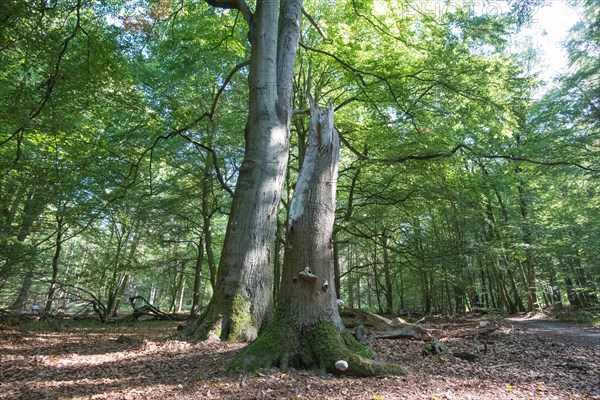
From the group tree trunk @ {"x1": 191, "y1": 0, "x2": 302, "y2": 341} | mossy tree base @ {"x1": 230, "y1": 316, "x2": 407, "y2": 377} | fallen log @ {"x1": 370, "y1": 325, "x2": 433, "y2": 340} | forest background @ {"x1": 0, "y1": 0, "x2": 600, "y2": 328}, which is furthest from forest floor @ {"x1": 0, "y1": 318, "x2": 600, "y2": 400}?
forest background @ {"x1": 0, "y1": 0, "x2": 600, "y2": 328}

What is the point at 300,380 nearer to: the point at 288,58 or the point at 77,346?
the point at 77,346

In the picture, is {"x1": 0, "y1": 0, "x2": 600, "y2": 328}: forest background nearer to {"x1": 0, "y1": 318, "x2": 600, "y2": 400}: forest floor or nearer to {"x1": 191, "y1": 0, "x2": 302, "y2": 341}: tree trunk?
{"x1": 191, "y1": 0, "x2": 302, "y2": 341}: tree trunk

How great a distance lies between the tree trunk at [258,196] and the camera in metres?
4.59

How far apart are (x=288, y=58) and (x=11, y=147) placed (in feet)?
24.9

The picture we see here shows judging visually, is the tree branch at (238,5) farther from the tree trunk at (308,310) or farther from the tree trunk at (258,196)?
the tree trunk at (308,310)

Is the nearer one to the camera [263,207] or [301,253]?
[301,253]

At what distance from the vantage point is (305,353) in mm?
3299

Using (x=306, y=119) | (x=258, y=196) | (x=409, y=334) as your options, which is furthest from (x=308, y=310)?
(x=306, y=119)

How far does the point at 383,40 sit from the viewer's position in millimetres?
8594

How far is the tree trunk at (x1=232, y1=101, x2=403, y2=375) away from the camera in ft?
10.6

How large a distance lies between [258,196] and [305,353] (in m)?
2.38

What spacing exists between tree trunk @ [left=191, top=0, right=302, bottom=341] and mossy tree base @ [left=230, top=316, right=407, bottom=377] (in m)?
1.27

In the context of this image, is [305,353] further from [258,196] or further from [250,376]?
[258,196]

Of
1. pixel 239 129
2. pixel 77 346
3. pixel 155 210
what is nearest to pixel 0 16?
pixel 77 346
